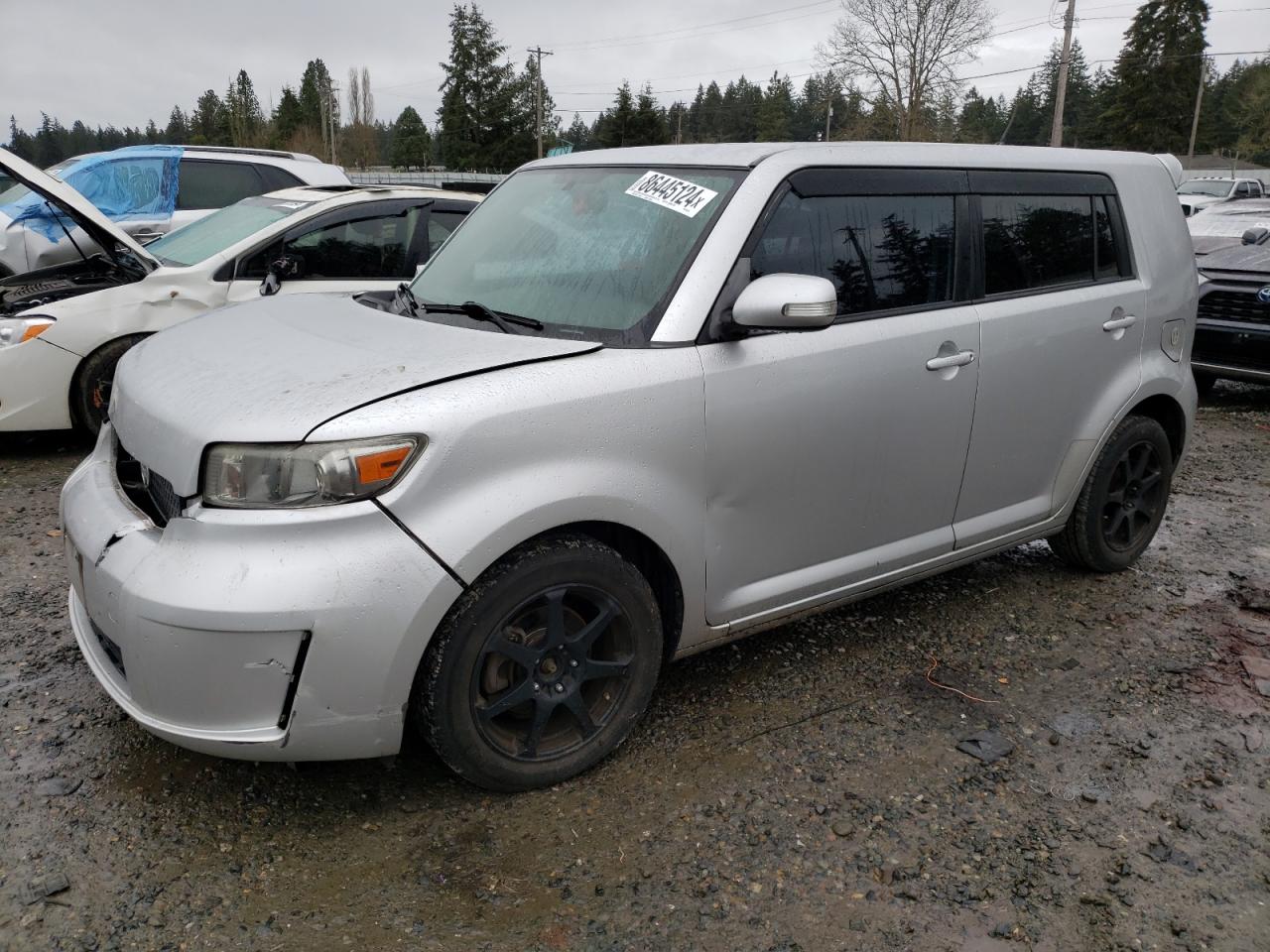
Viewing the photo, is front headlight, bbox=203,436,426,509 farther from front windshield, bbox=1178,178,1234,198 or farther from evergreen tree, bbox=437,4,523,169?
evergreen tree, bbox=437,4,523,169

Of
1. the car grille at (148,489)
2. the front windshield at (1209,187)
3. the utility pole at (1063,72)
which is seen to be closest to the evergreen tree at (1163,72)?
the utility pole at (1063,72)

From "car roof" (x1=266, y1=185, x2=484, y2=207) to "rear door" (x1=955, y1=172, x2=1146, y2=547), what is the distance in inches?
165

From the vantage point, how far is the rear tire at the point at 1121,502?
4258 millimetres

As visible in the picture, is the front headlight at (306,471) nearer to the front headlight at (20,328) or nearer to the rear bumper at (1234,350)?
the front headlight at (20,328)

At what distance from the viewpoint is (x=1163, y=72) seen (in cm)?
Result: 6756

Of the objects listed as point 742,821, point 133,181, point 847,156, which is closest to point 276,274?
point 847,156

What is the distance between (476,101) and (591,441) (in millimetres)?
67077

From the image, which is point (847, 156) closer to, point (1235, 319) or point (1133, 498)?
point (1133, 498)

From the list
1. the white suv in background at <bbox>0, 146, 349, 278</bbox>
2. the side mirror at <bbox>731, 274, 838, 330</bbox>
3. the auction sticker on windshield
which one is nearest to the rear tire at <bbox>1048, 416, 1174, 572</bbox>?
the side mirror at <bbox>731, 274, 838, 330</bbox>

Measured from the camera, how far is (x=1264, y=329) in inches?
Answer: 321

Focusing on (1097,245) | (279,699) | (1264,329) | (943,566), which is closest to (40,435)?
(279,699)

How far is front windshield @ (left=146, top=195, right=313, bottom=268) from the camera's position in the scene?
6.59 meters

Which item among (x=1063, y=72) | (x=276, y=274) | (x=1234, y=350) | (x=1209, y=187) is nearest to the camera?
(x=276, y=274)

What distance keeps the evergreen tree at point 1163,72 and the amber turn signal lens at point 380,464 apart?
7609cm
